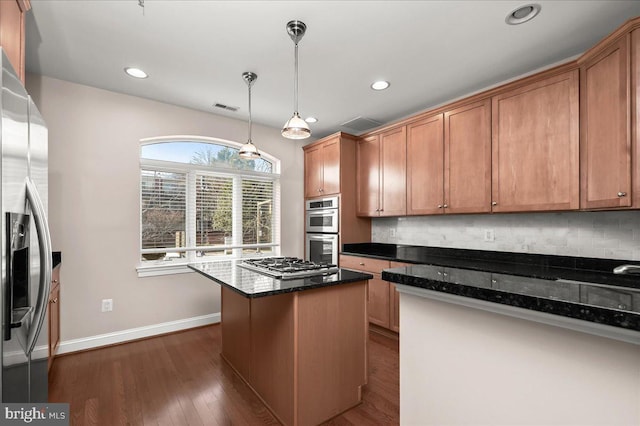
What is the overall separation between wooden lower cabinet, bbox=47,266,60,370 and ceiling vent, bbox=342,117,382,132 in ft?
11.7

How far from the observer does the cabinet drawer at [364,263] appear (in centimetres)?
334

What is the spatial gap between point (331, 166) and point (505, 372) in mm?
3463

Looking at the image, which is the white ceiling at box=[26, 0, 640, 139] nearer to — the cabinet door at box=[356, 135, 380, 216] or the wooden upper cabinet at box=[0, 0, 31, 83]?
the wooden upper cabinet at box=[0, 0, 31, 83]

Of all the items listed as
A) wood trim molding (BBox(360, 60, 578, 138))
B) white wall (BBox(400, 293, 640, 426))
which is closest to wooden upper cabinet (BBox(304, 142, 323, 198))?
wood trim molding (BBox(360, 60, 578, 138))

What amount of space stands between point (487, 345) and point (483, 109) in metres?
2.63

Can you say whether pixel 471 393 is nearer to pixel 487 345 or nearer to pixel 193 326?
pixel 487 345

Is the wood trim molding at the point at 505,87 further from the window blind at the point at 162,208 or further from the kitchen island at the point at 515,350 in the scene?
the window blind at the point at 162,208

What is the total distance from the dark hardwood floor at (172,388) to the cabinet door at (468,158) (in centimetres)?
168

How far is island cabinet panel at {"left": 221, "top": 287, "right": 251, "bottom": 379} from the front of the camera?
2.31 m

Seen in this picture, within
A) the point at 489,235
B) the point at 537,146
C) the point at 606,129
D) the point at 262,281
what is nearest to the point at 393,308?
the point at 489,235

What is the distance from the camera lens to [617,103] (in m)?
1.88

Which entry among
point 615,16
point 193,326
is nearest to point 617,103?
point 615,16

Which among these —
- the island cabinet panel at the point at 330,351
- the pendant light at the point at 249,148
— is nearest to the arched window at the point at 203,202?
the pendant light at the point at 249,148

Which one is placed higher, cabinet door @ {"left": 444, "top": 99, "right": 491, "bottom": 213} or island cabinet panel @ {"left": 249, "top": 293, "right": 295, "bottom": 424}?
cabinet door @ {"left": 444, "top": 99, "right": 491, "bottom": 213}
